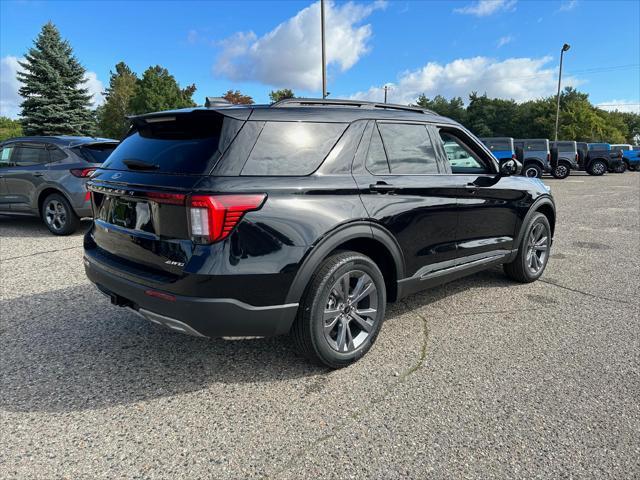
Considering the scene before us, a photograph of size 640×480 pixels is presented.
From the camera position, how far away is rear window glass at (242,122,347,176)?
251 centimetres

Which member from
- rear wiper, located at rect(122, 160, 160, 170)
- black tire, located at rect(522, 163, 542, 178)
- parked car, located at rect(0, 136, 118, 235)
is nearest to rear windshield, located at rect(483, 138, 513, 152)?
black tire, located at rect(522, 163, 542, 178)

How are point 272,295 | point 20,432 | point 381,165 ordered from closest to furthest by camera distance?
1. point 20,432
2. point 272,295
3. point 381,165

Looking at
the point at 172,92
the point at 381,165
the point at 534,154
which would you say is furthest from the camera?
the point at 172,92

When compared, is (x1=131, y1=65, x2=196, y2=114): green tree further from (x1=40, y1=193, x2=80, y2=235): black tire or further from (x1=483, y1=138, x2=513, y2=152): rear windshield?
(x1=40, y1=193, x2=80, y2=235): black tire

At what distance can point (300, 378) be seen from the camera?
281 cm

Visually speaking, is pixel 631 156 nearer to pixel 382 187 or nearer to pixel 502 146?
pixel 502 146

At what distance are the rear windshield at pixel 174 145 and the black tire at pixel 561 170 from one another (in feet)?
75.9

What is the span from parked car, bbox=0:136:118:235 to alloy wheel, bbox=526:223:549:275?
6266 millimetres

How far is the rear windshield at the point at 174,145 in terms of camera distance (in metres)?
2.48

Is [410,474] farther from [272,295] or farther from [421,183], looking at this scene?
[421,183]

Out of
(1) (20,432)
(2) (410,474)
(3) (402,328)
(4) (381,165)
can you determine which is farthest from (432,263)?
(1) (20,432)

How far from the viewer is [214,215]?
2.28m

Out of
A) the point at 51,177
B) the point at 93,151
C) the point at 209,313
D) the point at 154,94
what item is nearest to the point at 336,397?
the point at 209,313

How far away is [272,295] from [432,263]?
150 centimetres
